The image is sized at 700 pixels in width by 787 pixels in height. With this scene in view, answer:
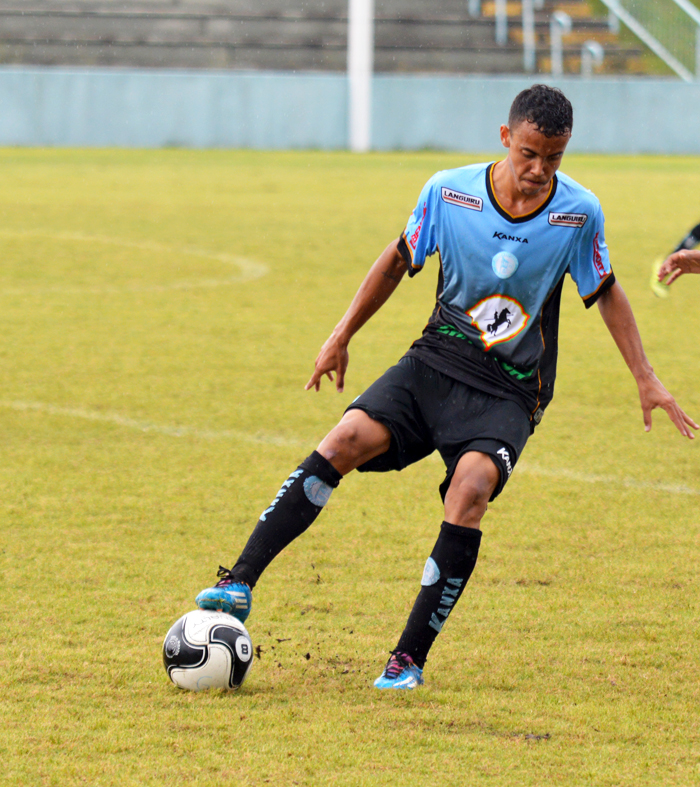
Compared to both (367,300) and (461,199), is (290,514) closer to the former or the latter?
(367,300)

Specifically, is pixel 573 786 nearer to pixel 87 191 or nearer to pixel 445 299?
pixel 445 299

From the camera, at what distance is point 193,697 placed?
3.12 metres

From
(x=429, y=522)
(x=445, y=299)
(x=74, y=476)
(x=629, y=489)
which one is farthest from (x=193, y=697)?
(x=629, y=489)

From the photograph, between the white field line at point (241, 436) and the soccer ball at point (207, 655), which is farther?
the white field line at point (241, 436)

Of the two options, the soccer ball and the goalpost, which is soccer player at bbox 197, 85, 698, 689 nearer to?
the soccer ball

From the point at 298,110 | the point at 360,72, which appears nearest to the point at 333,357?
the point at 298,110

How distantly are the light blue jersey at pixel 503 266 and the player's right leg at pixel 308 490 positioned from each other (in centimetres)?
32

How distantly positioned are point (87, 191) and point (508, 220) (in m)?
13.7

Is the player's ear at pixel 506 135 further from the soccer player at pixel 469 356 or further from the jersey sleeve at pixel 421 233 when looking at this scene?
the jersey sleeve at pixel 421 233

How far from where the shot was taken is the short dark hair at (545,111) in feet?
10.4

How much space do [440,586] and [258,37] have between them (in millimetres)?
25422

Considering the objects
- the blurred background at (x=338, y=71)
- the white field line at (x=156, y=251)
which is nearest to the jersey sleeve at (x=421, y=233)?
the white field line at (x=156, y=251)

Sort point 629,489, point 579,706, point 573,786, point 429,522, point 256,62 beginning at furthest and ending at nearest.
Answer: point 256,62, point 629,489, point 429,522, point 579,706, point 573,786

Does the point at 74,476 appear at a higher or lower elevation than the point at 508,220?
lower
